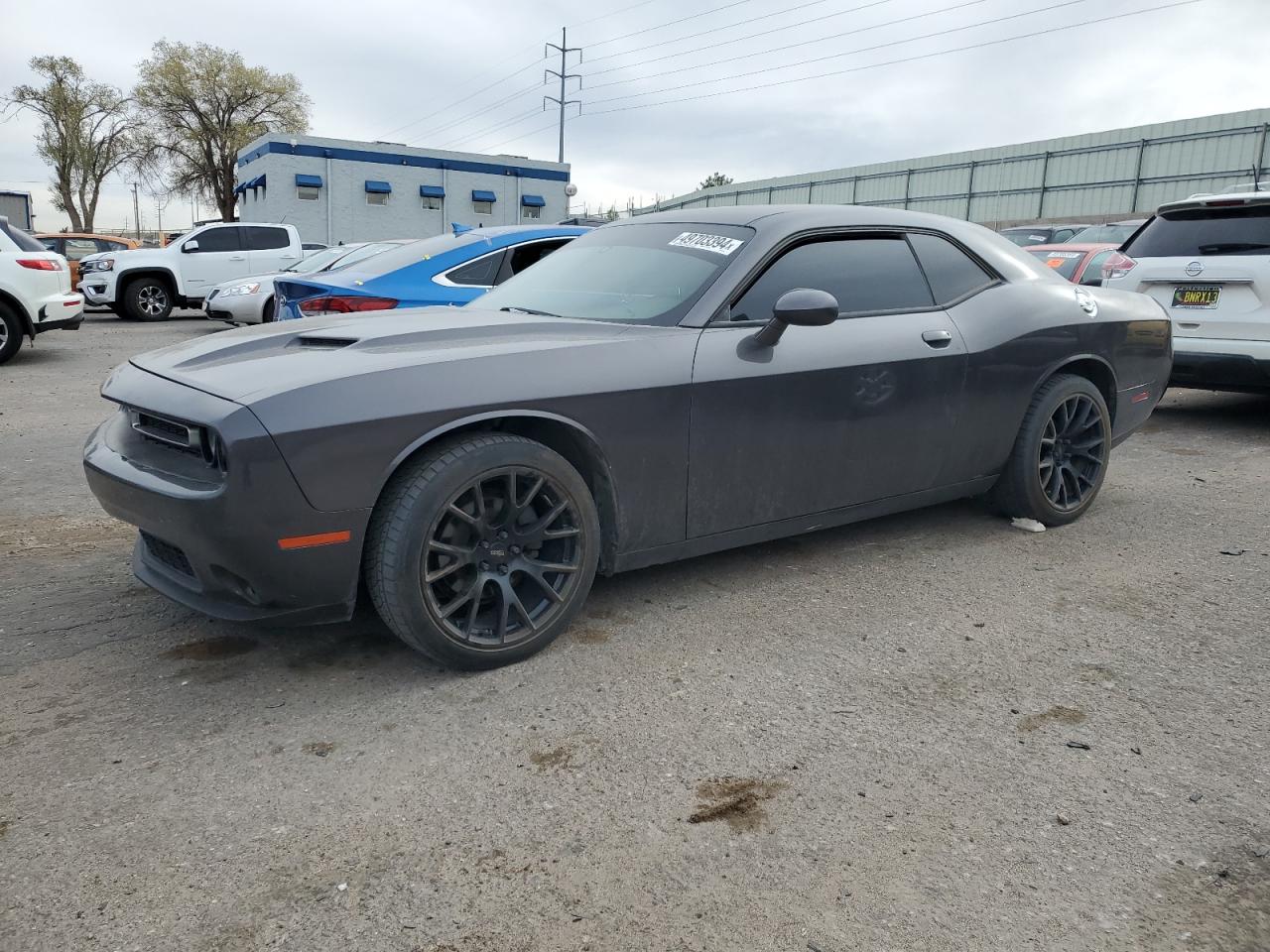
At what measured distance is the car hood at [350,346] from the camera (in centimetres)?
285

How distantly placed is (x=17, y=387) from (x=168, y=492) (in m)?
7.60

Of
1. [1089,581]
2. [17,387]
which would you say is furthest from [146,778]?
[17,387]

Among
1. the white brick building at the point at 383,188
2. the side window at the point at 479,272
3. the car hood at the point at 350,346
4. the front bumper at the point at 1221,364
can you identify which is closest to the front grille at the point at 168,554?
the car hood at the point at 350,346

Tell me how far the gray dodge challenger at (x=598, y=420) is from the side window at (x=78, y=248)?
2103cm

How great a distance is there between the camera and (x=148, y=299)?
17250 millimetres

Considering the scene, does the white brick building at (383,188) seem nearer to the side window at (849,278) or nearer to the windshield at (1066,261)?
the windshield at (1066,261)

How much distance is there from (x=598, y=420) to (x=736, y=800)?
131 cm

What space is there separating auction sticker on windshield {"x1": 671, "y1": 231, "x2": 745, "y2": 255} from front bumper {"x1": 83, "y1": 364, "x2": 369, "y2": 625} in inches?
68.8

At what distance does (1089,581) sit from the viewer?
3992 millimetres

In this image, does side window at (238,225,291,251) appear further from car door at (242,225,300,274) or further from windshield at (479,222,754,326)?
windshield at (479,222,754,326)

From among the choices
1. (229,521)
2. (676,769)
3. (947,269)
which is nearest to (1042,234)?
(947,269)

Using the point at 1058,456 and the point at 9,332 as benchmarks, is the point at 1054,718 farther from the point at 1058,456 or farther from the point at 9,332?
the point at 9,332

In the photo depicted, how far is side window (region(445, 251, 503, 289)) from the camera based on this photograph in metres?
7.13

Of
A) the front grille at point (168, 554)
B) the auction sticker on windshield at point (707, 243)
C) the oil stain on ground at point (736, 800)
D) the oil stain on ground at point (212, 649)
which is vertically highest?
the auction sticker on windshield at point (707, 243)
